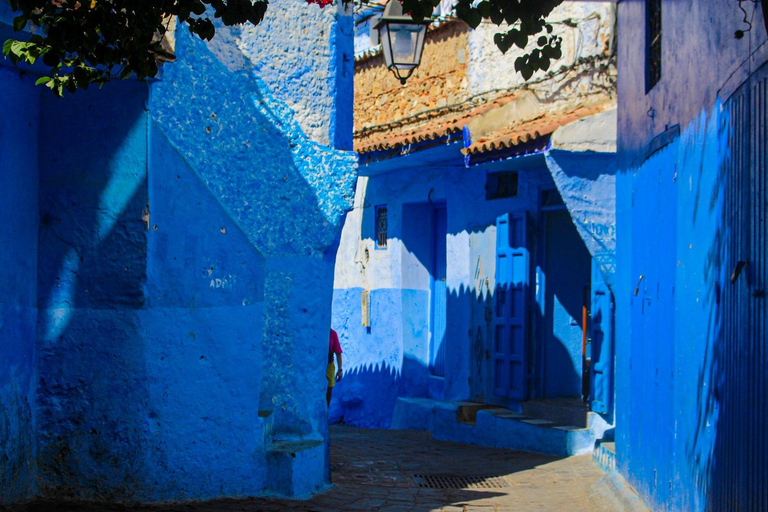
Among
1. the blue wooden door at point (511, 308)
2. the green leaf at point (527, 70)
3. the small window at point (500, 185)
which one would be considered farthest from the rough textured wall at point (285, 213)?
the small window at point (500, 185)

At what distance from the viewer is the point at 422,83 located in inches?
571

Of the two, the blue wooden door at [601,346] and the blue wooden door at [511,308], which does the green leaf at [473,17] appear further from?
the blue wooden door at [511,308]

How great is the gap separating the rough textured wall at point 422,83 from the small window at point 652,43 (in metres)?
5.68

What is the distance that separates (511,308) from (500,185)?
5.63 feet

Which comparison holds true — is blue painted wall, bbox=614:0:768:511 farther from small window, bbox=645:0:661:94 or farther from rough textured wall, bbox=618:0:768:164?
small window, bbox=645:0:661:94

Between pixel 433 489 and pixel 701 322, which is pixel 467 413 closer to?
pixel 433 489

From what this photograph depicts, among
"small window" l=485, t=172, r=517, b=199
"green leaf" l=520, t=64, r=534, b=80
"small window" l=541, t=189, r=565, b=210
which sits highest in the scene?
"small window" l=485, t=172, r=517, b=199

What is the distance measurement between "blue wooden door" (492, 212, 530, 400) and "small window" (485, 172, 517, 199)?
0.40m

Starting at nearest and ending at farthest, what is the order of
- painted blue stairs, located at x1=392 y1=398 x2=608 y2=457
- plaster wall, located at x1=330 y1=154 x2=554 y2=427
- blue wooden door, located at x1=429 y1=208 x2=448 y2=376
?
painted blue stairs, located at x1=392 y1=398 x2=608 y2=457 → plaster wall, located at x1=330 y1=154 x2=554 y2=427 → blue wooden door, located at x1=429 y1=208 x2=448 y2=376

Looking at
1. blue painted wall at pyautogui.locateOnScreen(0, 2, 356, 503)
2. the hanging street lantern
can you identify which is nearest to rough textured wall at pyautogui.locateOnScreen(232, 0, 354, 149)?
blue painted wall at pyautogui.locateOnScreen(0, 2, 356, 503)

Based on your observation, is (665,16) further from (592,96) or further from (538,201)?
(538,201)

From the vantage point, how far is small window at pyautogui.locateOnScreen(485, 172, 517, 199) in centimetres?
1245

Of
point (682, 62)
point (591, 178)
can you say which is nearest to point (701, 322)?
point (682, 62)

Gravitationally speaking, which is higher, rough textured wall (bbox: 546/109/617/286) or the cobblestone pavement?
rough textured wall (bbox: 546/109/617/286)
